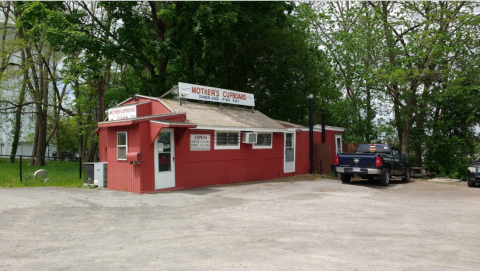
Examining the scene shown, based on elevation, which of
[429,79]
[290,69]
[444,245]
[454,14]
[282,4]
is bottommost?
[444,245]

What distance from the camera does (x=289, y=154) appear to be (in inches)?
760

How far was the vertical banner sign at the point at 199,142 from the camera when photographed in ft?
46.4

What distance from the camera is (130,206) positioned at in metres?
10.2

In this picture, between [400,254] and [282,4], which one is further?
[282,4]

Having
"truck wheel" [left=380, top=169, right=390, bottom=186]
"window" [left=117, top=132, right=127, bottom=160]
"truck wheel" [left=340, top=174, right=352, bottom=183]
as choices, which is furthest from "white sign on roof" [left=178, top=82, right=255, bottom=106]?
"truck wheel" [left=380, top=169, right=390, bottom=186]

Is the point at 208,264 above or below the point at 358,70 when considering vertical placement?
below

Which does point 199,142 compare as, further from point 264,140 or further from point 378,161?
point 378,161

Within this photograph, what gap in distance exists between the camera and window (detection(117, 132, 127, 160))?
13148mm

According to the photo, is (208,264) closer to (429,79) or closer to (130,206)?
(130,206)

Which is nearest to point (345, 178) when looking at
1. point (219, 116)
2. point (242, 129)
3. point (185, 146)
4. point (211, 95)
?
point (242, 129)

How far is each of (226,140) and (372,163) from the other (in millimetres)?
5873

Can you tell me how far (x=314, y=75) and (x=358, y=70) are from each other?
6020 millimetres

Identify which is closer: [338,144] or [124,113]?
[124,113]

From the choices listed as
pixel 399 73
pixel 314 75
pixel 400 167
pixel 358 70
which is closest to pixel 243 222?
pixel 400 167
